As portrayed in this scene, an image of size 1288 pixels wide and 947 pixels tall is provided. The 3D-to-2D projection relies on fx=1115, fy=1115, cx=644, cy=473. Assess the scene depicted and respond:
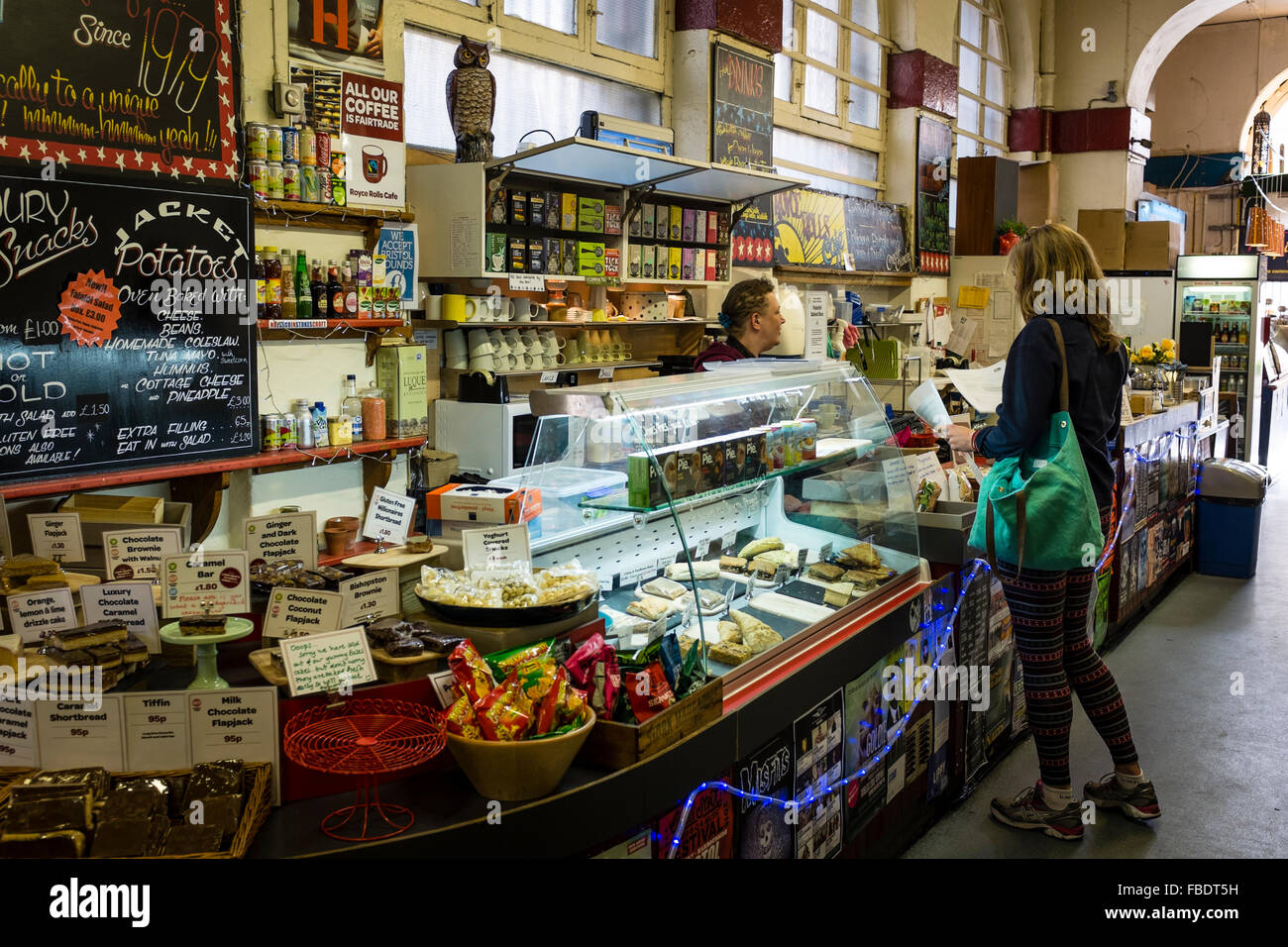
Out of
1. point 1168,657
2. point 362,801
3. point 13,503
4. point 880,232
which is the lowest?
point 1168,657

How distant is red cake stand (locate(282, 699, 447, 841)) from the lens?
1.90 m

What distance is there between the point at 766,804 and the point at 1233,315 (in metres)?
10.2

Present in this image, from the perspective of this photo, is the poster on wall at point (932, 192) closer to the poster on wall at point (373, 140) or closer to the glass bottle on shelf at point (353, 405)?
the poster on wall at point (373, 140)

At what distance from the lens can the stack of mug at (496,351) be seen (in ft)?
17.5

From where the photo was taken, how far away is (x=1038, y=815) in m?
3.75

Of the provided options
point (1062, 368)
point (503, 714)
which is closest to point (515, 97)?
point (1062, 368)

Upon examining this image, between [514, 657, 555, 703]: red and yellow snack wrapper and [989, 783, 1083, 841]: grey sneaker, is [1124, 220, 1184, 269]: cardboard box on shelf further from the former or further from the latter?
[514, 657, 555, 703]: red and yellow snack wrapper

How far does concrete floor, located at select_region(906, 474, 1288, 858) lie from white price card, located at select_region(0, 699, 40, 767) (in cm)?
264

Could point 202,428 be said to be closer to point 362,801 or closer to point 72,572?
point 72,572


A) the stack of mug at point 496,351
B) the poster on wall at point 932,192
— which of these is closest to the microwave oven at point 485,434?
the stack of mug at point 496,351

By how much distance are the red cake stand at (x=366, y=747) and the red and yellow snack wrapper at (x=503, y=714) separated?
80mm
